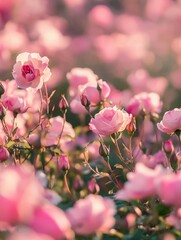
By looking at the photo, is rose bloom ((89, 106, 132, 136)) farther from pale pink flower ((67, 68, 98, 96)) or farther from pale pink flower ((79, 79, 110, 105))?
pale pink flower ((67, 68, 98, 96))

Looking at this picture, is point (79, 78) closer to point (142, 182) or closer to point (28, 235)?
point (142, 182)

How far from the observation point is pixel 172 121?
1.44 metres

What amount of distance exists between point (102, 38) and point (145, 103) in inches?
93.7

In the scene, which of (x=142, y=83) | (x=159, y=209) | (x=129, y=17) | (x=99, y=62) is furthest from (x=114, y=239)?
(x=129, y=17)

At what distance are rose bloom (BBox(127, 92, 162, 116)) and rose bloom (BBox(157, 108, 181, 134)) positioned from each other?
26cm

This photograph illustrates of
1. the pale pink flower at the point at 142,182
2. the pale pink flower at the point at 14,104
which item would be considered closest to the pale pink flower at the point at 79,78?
the pale pink flower at the point at 14,104

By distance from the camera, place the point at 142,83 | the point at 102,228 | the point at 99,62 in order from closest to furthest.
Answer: the point at 102,228
the point at 142,83
the point at 99,62

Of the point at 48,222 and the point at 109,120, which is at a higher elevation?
the point at 48,222

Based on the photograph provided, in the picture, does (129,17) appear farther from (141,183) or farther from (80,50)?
(141,183)

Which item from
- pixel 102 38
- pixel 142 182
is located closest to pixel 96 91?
pixel 142 182

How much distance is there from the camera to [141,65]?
3.92m

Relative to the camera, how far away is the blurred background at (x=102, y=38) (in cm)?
358

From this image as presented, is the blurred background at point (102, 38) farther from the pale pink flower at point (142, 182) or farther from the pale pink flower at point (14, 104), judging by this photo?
the pale pink flower at point (142, 182)

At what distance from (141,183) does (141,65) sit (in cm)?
297
